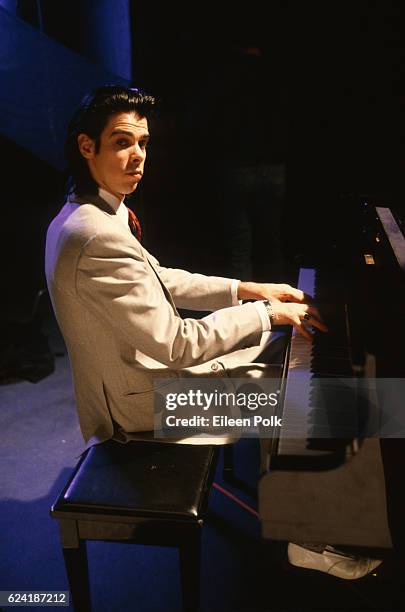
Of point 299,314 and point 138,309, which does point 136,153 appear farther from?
point 299,314

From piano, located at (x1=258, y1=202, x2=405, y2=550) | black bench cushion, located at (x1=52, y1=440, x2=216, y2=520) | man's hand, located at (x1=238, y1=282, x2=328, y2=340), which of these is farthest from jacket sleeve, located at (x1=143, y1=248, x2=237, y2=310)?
black bench cushion, located at (x1=52, y1=440, x2=216, y2=520)

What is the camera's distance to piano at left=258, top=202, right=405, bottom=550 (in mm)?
1382

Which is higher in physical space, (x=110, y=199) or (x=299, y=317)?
(x=110, y=199)

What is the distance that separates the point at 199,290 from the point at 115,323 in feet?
2.36

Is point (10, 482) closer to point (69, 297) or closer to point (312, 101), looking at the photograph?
point (69, 297)

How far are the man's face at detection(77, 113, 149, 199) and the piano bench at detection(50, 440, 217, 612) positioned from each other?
2.95ft

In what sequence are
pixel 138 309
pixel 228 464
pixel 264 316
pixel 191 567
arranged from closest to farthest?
pixel 138 309, pixel 191 567, pixel 264 316, pixel 228 464

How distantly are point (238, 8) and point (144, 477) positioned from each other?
3.40 meters

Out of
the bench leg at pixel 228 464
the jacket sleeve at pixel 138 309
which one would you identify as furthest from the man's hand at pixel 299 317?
the bench leg at pixel 228 464

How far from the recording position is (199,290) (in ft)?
7.59

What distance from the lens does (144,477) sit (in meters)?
1.74

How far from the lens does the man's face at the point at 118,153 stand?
1.77 metres
